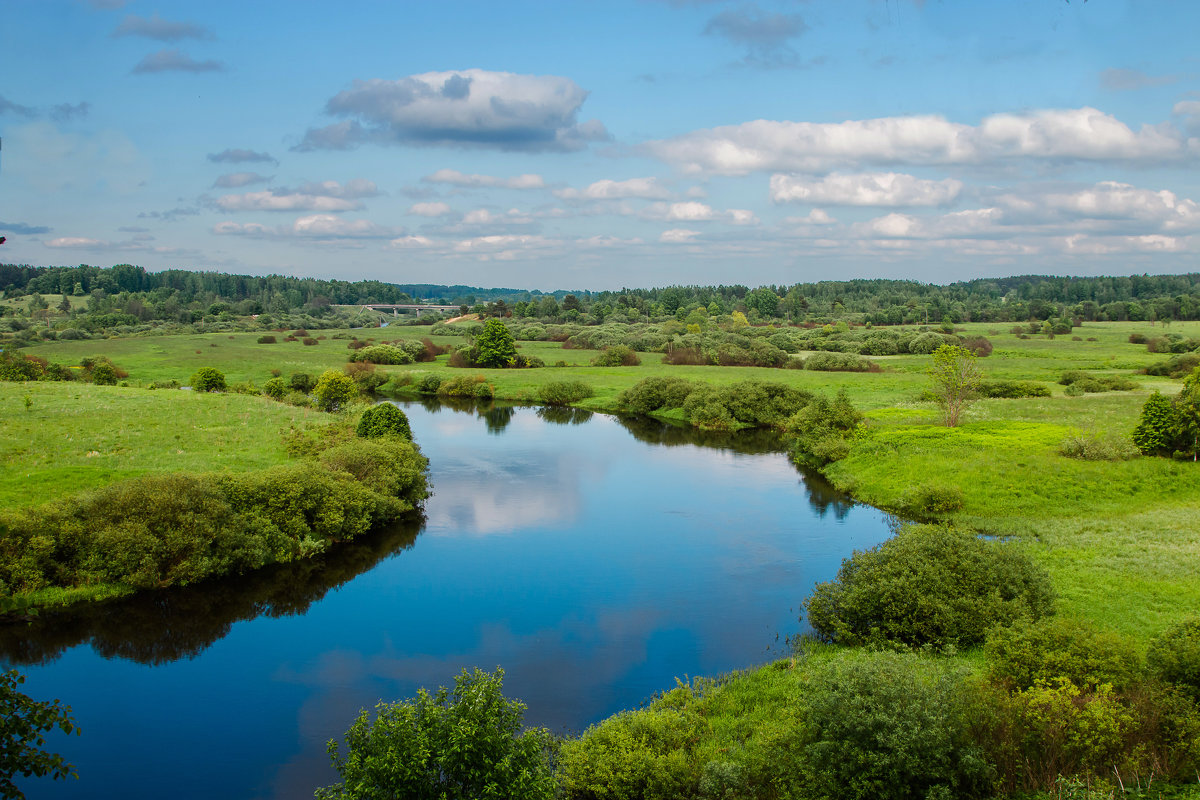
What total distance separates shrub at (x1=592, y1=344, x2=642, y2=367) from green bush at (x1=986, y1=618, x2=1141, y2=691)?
8001cm

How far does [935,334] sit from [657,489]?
7591 centimetres

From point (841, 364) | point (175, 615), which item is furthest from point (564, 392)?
point (175, 615)

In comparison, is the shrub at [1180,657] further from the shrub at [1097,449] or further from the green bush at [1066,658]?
the shrub at [1097,449]

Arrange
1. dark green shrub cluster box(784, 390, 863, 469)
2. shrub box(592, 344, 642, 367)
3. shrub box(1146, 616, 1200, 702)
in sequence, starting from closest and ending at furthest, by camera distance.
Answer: shrub box(1146, 616, 1200, 702), dark green shrub cluster box(784, 390, 863, 469), shrub box(592, 344, 642, 367)

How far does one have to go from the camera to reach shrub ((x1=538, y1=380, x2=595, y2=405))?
75562 mm

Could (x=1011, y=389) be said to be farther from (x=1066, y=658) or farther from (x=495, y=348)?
A: (x=1066, y=658)

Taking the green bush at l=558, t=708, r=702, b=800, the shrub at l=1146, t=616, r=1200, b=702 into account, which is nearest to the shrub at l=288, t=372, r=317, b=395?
the green bush at l=558, t=708, r=702, b=800

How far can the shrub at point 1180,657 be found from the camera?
14.0 meters

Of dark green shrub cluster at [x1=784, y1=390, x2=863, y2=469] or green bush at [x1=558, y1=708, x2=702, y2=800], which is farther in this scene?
dark green shrub cluster at [x1=784, y1=390, x2=863, y2=469]

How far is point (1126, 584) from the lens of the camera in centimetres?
2308

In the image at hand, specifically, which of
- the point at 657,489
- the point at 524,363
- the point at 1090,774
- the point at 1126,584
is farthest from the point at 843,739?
the point at 524,363

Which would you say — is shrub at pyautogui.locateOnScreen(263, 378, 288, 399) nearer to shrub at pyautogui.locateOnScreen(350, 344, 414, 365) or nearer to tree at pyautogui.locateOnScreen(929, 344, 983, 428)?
shrub at pyautogui.locateOnScreen(350, 344, 414, 365)

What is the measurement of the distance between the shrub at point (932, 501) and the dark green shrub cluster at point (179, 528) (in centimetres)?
2452

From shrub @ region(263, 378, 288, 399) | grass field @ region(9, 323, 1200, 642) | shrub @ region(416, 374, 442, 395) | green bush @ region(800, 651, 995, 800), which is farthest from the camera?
shrub @ region(416, 374, 442, 395)
